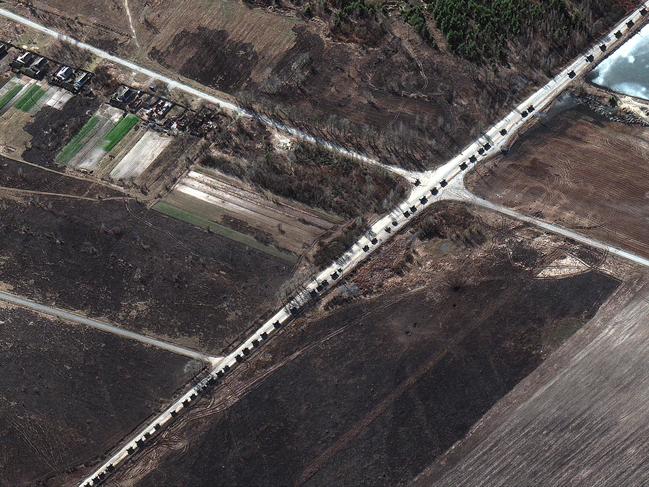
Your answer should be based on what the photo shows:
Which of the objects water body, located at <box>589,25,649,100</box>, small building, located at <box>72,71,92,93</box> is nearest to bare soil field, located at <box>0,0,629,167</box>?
water body, located at <box>589,25,649,100</box>

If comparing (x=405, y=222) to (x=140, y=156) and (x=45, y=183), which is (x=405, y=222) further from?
(x=45, y=183)

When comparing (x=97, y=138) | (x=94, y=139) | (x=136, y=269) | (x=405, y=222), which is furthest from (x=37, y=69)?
(x=405, y=222)

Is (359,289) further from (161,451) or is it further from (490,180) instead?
(161,451)

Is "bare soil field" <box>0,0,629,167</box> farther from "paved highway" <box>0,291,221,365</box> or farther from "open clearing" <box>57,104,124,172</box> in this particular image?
"paved highway" <box>0,291,221,365</box>

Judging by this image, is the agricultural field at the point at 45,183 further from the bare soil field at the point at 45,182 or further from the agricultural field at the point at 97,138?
the agricultural field at the point at 97,138

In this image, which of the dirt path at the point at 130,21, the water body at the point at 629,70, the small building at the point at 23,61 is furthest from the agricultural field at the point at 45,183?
the water body at the point at 629,70

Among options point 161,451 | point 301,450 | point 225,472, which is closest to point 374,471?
point 301,450
